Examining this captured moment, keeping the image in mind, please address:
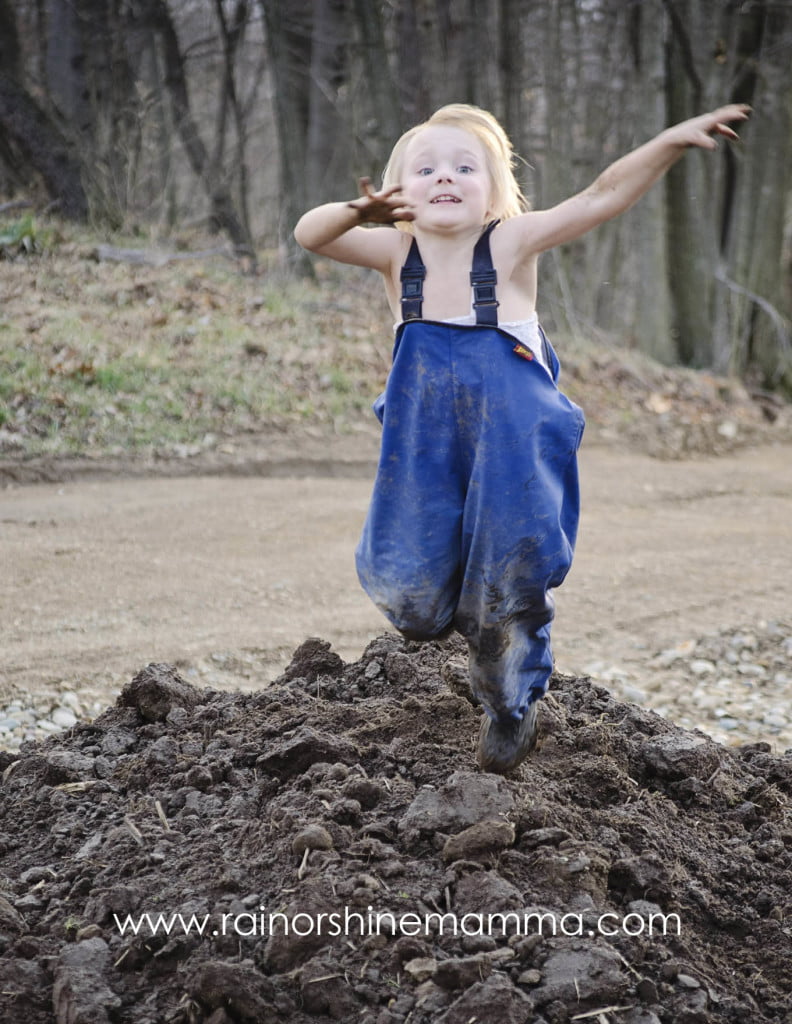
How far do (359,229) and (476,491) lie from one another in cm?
72

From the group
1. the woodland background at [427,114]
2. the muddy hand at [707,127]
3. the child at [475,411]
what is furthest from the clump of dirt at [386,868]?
the woodland background at [427,114]

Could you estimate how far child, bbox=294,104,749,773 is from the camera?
8.09 feet

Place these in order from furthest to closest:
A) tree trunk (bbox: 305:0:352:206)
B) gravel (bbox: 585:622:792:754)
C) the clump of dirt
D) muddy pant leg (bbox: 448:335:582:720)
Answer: tree trunk (bbox: 305:0:352:206)
gravel (bbox: 585:622:792:754)
muddy pant leg (bbox: 448:335:582:720)
the clump of dirt

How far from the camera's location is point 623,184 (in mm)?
2430

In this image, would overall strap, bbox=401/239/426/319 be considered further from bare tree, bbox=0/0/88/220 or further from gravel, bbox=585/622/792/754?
bare tree, bbox=0/0/88/220

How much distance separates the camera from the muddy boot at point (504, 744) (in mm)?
2648

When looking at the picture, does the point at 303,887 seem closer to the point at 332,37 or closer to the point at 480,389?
the point at 480,389

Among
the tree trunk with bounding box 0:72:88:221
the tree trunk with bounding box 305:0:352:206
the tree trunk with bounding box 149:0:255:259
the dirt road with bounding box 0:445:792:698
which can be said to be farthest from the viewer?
the tree trunk with bounding box 305:0:352:206

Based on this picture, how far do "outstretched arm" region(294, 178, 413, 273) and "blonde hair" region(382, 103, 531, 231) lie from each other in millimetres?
89

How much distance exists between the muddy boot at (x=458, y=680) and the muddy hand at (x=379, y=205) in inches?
52.6

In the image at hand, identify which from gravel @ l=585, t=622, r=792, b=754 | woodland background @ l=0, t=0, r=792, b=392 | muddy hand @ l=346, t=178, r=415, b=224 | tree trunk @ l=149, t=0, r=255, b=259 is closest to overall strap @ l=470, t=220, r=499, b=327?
muddy hand @ l=346, t=178, r=415, b=224

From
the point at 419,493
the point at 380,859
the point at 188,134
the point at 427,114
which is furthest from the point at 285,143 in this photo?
the point at 380,859

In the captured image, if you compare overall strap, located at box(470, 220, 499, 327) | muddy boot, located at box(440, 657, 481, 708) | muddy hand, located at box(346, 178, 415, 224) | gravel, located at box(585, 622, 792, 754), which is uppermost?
muddy hand, located at box(346, 178, 415, 224)

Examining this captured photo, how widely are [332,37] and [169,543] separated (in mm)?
10647
